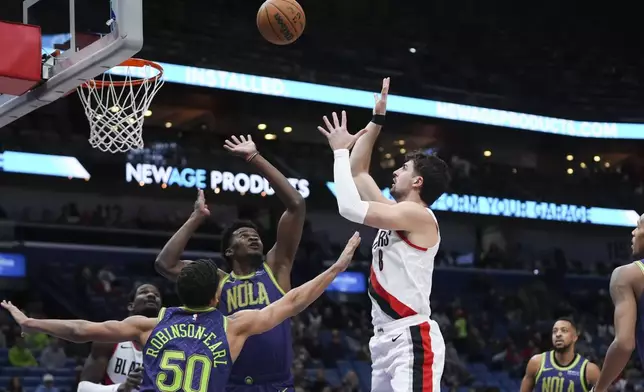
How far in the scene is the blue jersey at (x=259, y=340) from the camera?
5480mm

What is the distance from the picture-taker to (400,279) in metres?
A: 5.11

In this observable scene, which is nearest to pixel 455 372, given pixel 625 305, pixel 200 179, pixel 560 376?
pixel 200 179

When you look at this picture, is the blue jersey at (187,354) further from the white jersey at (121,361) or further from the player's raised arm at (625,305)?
the white jersey at (121,361)

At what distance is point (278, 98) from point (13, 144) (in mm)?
5645

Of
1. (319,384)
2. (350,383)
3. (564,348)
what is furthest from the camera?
(350,383)

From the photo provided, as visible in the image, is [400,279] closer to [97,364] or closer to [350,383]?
[97,364]

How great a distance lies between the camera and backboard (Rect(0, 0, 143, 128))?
210 inches

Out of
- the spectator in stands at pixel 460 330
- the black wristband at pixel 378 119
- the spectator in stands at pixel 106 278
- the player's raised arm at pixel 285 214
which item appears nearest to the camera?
the black wristband at pixel 378 119

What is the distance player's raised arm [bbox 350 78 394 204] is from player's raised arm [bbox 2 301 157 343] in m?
1.55

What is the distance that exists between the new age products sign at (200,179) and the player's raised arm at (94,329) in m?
13.5

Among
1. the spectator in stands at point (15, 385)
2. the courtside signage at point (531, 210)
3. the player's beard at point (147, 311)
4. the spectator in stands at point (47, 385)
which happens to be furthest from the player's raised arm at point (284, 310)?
the courtside signage at point (531, 210)

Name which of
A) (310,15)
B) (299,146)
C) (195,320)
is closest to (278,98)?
(299,146)

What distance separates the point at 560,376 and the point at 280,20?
13.2 ft

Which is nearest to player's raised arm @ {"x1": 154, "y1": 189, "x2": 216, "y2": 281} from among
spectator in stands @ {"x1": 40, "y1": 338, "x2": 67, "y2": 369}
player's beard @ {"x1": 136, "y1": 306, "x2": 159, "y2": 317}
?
player's beard @ {"x1": 136, "y1": 306, "x2": 159, "y2": 317}
